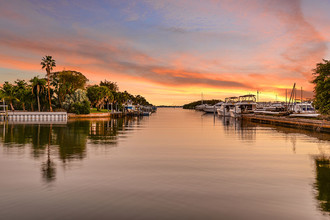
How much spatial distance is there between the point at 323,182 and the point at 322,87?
1171 inches

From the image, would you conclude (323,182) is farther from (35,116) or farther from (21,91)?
(21,91)

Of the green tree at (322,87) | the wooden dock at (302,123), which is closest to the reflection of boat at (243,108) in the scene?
the wooden dock at (302,123)

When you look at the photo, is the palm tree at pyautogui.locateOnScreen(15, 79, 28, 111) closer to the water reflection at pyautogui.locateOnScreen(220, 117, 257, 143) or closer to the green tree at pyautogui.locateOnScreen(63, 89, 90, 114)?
the green tree at pyautogui.locateOnScreen(63, 89, 90, 114)

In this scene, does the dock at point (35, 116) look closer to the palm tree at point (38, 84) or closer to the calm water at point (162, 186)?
the palm tree at point (38, 84)

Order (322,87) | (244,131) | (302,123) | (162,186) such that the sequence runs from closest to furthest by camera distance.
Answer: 1. (162,186)
2. (322,87)
3. (244,131)
4. (302,123)

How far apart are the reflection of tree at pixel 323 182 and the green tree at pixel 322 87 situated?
783 inches

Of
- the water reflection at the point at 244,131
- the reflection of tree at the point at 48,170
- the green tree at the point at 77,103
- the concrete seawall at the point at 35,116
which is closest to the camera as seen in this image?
the reflection of tree at the point at 48,170

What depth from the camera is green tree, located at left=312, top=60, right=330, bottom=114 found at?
40.2 m

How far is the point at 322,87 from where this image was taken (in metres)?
41.0

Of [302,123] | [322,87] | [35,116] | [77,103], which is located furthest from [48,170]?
[77,103]

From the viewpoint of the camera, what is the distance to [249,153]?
83.4ft

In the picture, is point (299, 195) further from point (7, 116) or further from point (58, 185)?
point (7, 116)

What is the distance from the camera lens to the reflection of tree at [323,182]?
462 inches

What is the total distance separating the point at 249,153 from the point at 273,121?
50053mm
